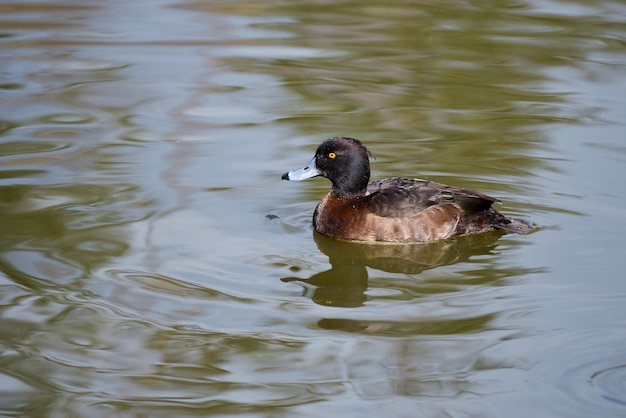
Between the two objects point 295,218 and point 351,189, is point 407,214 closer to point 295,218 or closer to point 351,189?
point 351,189

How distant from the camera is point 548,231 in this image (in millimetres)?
8172

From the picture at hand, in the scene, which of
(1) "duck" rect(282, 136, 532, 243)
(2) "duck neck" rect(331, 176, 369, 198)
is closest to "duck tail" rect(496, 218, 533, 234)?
(1) "duck" rect(282, 136, 532, 243)

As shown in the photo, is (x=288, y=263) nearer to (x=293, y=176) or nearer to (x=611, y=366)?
(x=293, y=176)

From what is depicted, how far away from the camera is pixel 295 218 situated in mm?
8641

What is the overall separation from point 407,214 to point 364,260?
557mm

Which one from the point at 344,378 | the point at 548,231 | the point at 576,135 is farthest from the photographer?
the point at 576,135

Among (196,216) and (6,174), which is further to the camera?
(6,174)

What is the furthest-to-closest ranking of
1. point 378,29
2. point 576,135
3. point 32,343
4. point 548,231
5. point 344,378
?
point 378,29 → point 576,135 → point 548,231 → point 32,343 → point 344,378

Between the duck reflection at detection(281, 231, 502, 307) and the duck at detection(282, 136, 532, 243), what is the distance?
0.24 ft

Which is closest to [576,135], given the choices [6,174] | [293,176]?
[293,176]

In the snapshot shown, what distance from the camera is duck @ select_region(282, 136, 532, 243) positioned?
26.9ft

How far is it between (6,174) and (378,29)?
6.79m

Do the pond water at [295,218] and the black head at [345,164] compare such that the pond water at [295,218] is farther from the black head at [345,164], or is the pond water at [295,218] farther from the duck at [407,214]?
the black head at [345,164]

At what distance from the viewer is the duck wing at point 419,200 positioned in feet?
26.9
